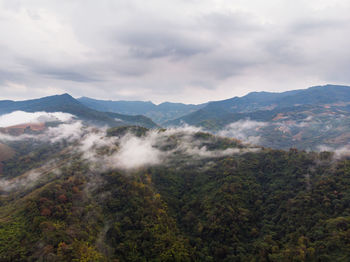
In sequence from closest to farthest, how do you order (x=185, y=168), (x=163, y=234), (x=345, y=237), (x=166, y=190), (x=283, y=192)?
1. (x=345, y=237)
2. (x=163, y=234)
3. (x=283, y=192)
4. (x=166, y=190)
5. (x=185, y=168)

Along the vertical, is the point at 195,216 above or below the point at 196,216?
above

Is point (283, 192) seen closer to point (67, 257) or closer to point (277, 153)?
point (277, 153)

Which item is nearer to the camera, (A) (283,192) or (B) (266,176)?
(A) (283,192)

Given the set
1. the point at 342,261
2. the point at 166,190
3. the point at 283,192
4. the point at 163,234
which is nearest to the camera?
the point at 342,261

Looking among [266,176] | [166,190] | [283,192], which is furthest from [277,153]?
[166,190]

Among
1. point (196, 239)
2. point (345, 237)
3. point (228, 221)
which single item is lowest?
point (196, 239)

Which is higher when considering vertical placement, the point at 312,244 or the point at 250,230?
the point at 312,244

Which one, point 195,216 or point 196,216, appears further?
point 196,216
